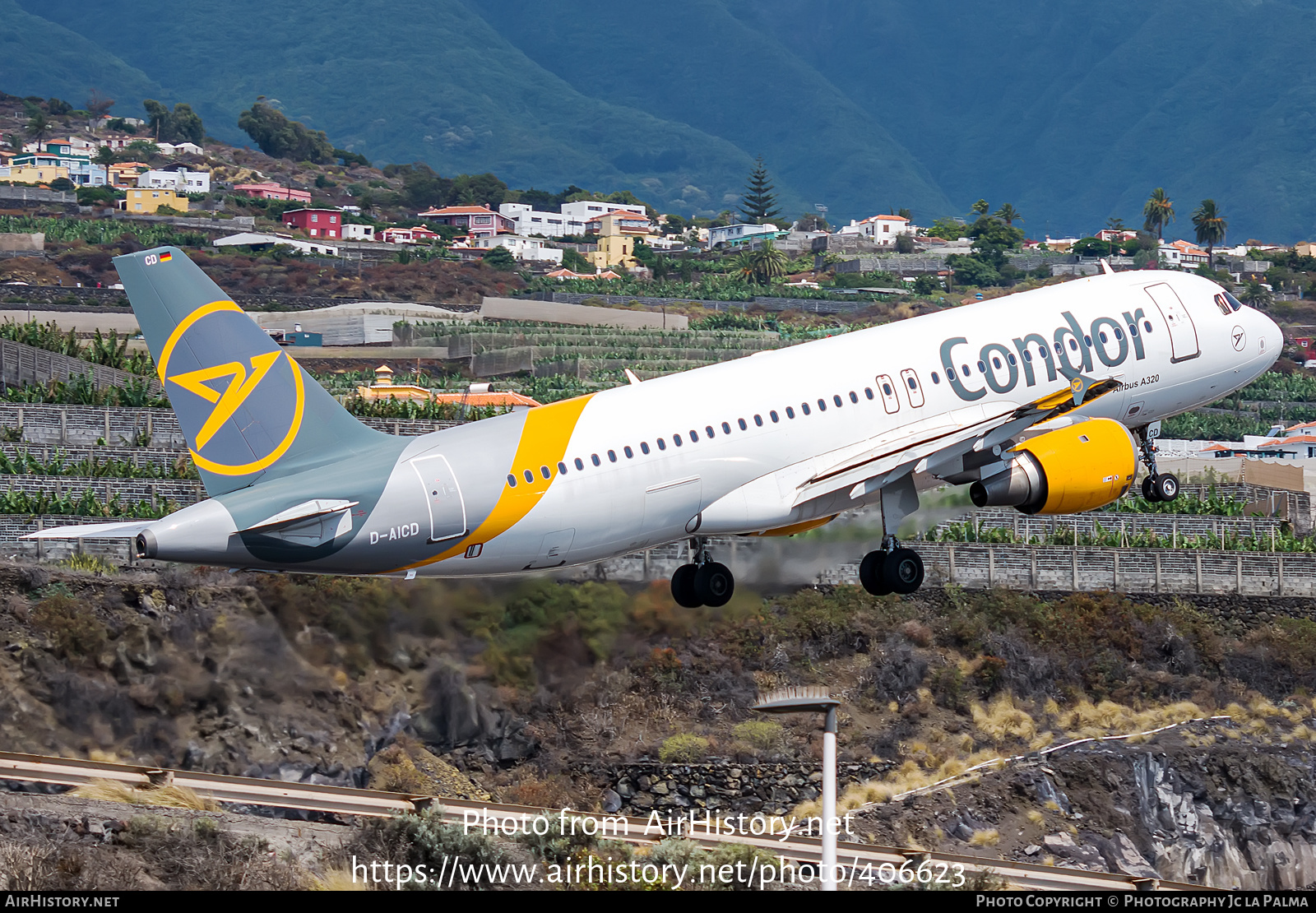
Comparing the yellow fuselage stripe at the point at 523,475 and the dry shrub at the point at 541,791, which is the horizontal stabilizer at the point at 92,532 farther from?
the dry shrub at the point at 541,791

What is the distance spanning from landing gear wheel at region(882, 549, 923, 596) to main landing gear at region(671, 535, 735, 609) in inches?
148

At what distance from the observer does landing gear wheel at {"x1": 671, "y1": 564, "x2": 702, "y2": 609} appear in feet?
132

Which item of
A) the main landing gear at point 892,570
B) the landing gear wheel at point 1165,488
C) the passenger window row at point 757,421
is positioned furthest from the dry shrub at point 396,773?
the landing gear wheel at point 1165,488

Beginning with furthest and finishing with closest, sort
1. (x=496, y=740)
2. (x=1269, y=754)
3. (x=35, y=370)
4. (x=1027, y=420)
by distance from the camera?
1. (x=35, y=370)
2. (x=1269, y=754)
3. (x=496, y=740)
4. (x=1027, y=420)

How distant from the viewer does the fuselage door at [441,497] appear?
107 ft

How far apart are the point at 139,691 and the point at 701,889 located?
22821 millimetres

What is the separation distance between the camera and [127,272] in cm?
3027

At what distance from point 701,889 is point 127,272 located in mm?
15007

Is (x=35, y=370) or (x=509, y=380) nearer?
(x=35, y=370)

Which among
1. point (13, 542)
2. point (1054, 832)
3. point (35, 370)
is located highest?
point (35, 370)

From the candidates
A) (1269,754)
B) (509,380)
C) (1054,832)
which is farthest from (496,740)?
(509,380)
